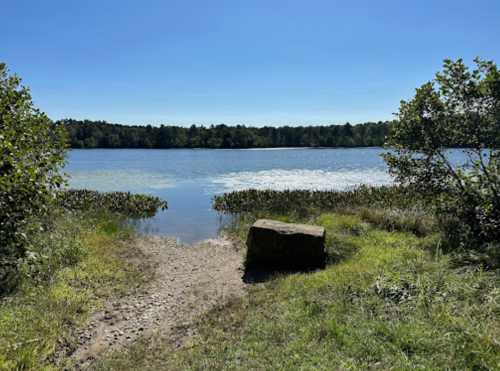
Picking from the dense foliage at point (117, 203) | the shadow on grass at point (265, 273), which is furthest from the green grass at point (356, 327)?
the dense foliage at point (117, 203)

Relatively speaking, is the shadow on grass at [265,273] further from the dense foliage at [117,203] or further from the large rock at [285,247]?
the dense foliage at [117,203]

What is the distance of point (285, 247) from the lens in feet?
26.6

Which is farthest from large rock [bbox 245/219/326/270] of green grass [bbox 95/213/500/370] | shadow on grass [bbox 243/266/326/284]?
green grass [bbox 95/213/500/370]

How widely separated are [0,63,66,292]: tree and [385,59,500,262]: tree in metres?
8.16

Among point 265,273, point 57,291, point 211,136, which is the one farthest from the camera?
point 211,136

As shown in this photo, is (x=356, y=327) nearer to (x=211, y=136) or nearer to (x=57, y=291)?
(x=57, y=291)

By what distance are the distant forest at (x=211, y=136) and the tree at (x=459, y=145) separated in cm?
9341

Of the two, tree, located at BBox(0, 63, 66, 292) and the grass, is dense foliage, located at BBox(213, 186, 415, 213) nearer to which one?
the grass

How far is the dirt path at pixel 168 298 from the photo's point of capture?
526 centimetres

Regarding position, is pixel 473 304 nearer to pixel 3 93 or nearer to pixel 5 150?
pixel 5 150

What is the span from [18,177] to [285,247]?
568 centimetres

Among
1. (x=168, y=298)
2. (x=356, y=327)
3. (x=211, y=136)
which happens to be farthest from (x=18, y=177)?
(x=211, y=136)

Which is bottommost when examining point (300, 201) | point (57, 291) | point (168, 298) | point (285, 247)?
point (168, 298)

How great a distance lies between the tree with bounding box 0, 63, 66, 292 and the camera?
439 cm
